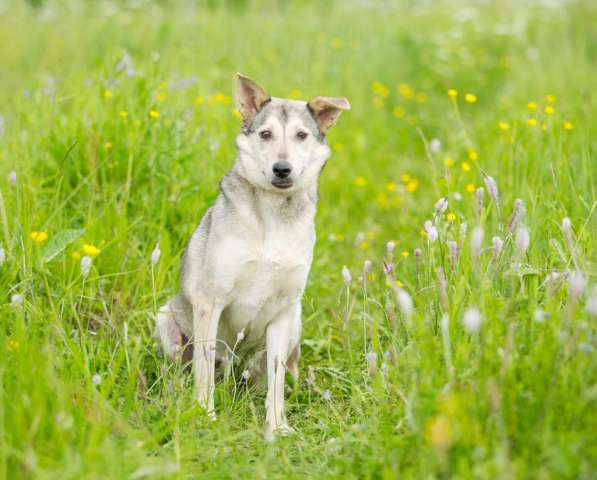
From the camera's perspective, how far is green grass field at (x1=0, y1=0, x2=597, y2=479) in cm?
288

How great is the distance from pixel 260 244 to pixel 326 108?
86cm

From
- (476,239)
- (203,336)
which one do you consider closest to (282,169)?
(203,336)

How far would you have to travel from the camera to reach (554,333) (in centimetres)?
294

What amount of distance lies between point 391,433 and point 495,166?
3.29 m

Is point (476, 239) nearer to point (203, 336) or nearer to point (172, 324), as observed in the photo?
point (203, 336)

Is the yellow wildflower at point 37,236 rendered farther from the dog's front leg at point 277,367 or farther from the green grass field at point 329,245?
the dog's front leg at point 277,367

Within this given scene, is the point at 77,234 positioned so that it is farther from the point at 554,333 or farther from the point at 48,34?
the point at 48,34

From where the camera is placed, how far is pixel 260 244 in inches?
162

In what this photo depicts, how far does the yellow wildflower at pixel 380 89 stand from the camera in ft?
28.7

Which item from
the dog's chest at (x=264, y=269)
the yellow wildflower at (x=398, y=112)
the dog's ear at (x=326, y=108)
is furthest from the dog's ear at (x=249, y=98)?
the yellow wildflower at (x=398, y=112)

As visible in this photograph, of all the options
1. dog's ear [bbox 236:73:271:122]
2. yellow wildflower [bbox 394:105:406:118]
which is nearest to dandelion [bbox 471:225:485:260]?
dog's ear [bbox 236:73:271:122]

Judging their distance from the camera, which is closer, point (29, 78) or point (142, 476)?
point (142, 476)

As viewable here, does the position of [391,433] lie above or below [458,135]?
below

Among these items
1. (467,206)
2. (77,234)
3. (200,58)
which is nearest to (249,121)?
(77,234)
